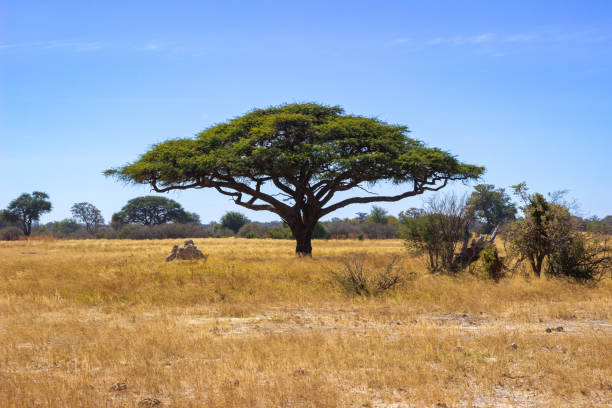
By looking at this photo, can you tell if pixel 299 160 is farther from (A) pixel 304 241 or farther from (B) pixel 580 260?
(B) pixel 580 260

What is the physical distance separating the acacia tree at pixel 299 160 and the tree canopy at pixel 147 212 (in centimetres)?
5708

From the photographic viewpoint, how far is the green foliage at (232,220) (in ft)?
289

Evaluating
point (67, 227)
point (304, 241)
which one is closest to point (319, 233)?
point (304, 241)

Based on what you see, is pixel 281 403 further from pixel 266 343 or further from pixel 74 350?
pixel 74 350

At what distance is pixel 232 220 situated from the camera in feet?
289

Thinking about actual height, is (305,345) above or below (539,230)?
below

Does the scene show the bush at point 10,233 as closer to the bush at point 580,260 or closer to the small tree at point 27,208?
the small tree at point 27,208

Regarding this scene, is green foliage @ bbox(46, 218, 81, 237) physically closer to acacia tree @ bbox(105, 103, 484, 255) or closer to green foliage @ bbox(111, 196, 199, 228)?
green foliage @ bbox(111, 196, 199, 228)

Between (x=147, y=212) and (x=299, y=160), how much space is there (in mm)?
64368

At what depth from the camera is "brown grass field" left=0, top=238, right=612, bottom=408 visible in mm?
5906

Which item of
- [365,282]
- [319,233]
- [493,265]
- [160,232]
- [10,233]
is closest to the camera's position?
[365,282]

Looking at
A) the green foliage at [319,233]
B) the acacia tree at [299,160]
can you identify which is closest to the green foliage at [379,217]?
the green foliage at [319,233]

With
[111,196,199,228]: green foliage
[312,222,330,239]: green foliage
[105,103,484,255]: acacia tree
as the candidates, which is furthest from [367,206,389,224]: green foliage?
[105,103,484,255]: acacia tree

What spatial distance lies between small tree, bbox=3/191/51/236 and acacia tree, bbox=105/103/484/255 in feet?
180
